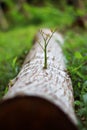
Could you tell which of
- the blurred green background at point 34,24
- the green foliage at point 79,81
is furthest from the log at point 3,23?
the green foliage at point 79,81

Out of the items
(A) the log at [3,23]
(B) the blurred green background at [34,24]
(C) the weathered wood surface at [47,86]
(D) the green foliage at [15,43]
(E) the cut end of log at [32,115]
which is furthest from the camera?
(A) the log at [3,23]

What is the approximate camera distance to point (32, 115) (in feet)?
9.35

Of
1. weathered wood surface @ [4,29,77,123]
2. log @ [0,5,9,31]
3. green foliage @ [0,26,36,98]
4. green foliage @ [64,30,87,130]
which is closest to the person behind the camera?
weathered wood surface @ [4,29,77,123]

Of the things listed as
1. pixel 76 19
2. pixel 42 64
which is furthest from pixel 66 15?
pixel 42 64

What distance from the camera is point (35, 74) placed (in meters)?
3.79

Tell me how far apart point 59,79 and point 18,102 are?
1046mm

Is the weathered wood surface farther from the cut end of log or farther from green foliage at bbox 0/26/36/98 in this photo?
green foliage at bbox 0/26/36/98

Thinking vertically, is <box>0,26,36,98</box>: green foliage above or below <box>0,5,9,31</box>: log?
below

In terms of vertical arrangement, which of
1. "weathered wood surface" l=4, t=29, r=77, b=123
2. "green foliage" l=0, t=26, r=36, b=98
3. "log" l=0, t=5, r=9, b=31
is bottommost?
"weathered wood surface" l=4, t=29, r=77, b=123

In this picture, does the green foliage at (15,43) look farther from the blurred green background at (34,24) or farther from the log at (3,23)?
the log at (3,23)

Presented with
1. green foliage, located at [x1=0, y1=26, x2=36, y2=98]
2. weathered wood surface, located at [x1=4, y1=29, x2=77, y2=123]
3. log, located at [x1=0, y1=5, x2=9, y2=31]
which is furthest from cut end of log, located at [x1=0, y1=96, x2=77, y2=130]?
log, located at [x1=0, y1=5, x2=9, y2=31]

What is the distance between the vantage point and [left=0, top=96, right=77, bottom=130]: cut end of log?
9.21 ft

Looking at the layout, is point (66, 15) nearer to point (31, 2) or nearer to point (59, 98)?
point (31, 2)

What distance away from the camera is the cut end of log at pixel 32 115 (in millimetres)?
2807
